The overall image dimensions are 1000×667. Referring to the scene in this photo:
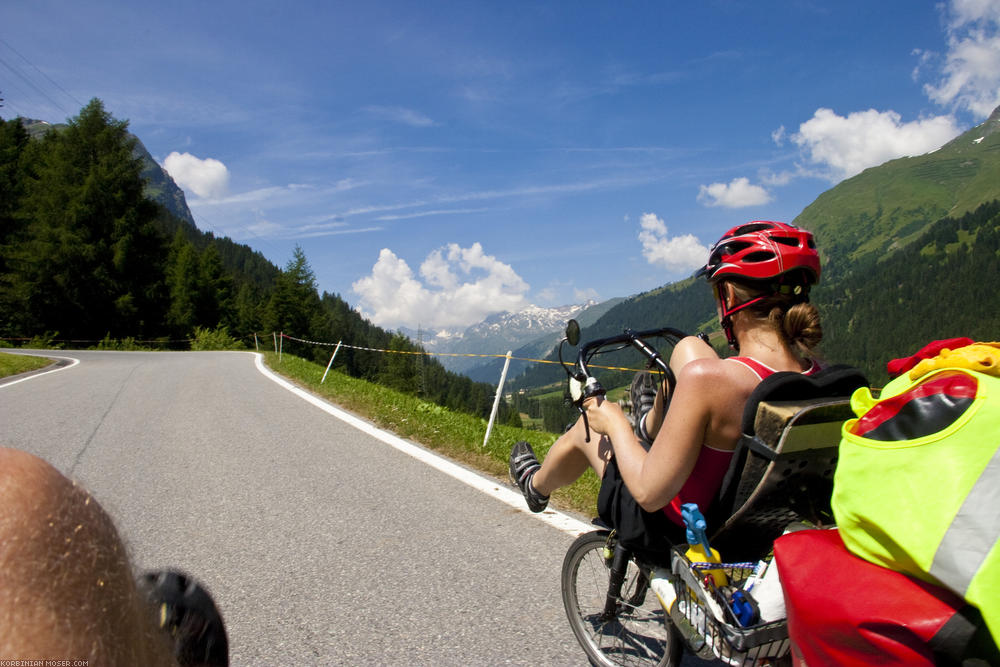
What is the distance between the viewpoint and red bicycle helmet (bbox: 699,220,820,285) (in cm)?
222

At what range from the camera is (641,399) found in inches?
104

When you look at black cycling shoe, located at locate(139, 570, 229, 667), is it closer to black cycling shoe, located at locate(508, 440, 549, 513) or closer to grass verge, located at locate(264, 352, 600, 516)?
black cycling shoe, located at locate(508, 440, 549, 513)

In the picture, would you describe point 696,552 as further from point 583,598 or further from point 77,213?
point 77,213

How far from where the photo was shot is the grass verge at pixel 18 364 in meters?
15.9

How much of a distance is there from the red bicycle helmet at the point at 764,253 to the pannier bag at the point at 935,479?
0.86m

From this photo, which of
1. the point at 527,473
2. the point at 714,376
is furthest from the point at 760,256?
the point at 527,473

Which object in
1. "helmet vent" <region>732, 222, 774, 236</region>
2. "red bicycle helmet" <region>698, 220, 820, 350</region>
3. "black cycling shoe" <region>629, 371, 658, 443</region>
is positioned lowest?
"black cycling shoe" <region>629, 371, 658, 443</region>

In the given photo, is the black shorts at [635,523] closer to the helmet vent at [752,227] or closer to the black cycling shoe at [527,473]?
the black cycling shoe at [527,473]

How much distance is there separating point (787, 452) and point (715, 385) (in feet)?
0.97

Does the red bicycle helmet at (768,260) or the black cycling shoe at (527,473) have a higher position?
the red bicycle helmet at (768,260)

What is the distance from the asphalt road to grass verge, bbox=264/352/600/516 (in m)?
0.49

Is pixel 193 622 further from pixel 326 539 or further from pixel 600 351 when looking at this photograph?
pixel 326 539

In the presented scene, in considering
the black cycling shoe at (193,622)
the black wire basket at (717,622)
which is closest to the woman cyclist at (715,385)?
the black wire basket at (717,622)

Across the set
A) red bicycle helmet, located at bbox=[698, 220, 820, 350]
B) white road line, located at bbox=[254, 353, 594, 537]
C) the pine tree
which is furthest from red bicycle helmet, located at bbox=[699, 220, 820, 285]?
the pine tree
